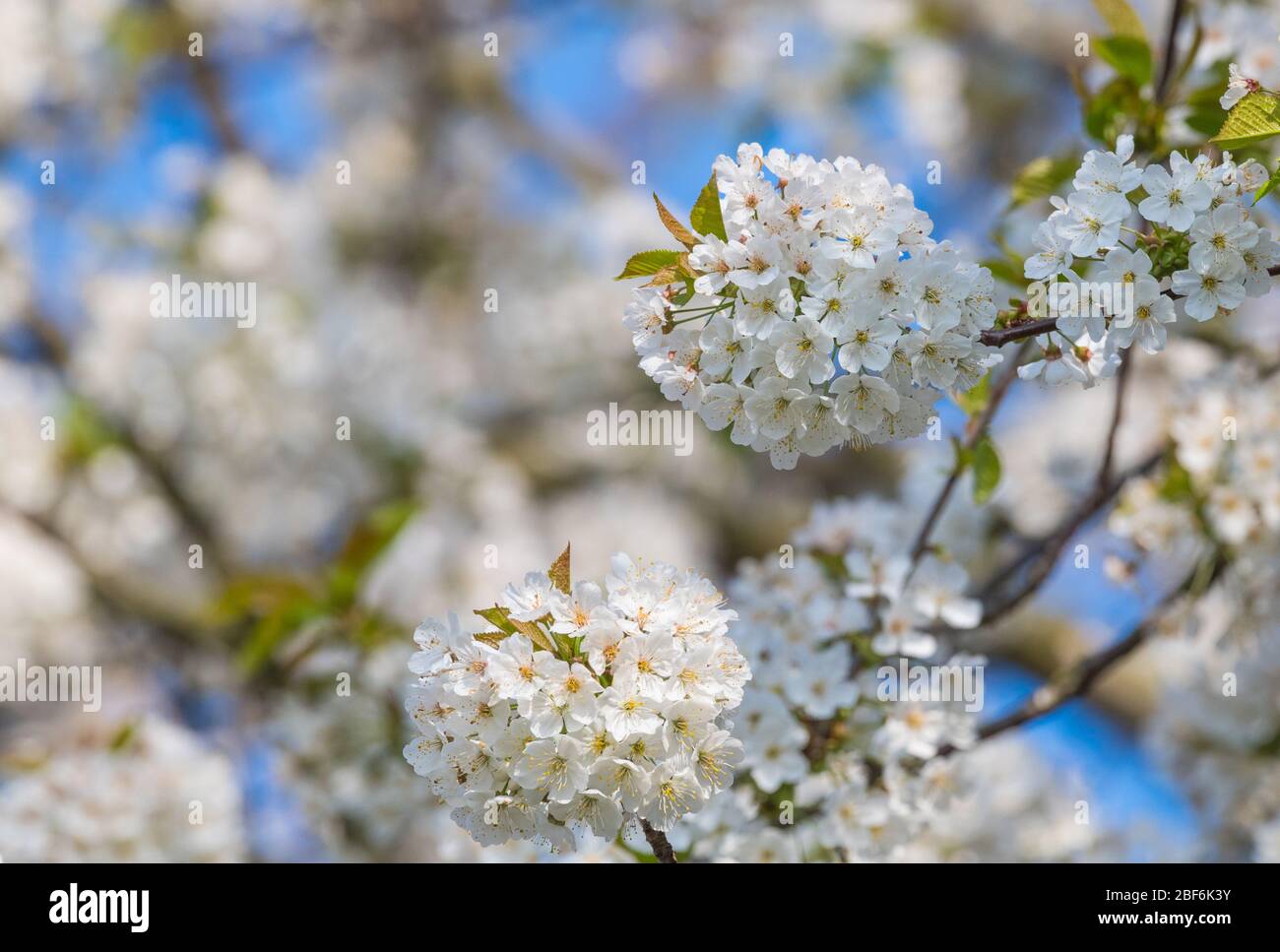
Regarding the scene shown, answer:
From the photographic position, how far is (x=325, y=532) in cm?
464

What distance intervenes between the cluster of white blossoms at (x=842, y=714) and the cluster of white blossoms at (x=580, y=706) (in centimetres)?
48

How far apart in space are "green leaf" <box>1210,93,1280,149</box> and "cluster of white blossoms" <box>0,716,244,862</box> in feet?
7.57

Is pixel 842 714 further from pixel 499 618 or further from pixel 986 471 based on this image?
pixel 499 618

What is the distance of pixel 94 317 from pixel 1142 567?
3.79 meters

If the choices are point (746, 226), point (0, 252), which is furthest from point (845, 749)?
point (0, 252)

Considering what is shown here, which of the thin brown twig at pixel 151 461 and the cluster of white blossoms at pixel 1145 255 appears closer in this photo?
the cluster of white blossoms at pixel 1145 255

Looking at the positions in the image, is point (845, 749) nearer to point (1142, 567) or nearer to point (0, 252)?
point (1142, 567)

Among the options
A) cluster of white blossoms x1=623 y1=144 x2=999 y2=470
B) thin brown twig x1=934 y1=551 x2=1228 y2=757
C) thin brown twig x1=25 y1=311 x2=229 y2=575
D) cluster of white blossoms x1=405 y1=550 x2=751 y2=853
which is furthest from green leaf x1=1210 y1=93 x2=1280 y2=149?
thin brown twig x1=25 y1=311 x2=229 y2=575

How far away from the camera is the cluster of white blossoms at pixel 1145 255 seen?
1.19 metres

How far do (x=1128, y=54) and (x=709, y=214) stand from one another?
0.98 metres

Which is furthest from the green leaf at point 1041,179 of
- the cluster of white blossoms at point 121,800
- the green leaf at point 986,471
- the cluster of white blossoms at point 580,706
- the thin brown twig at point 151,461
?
the thin brown twig at point 151,461

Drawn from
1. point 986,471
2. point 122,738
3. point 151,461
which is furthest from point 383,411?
point 986,471

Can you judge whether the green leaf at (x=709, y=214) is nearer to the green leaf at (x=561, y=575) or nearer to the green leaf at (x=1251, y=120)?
the green leaf at (x=561, y=575)

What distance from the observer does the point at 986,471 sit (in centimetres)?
170
